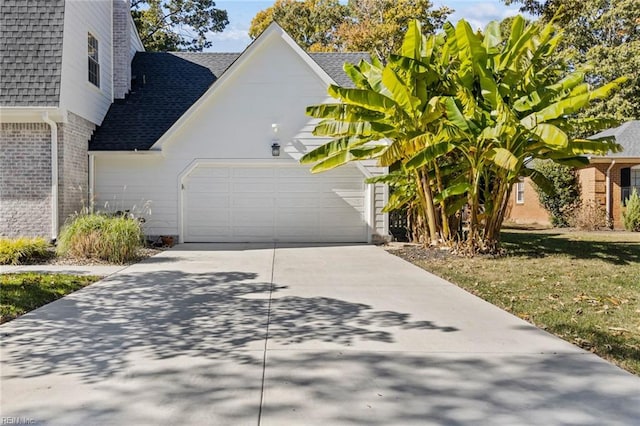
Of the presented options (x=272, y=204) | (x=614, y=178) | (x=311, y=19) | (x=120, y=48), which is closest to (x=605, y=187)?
(x=614, y=178)

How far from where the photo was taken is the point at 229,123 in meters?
13.0

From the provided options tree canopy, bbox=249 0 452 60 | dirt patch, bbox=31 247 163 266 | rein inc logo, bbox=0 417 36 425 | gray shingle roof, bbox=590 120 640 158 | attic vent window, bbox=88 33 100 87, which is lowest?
rein inc logo, bbox=0 417 36 425

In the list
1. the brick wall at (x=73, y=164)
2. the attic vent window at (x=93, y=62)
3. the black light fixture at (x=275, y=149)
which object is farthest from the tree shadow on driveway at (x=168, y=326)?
the attic vent window at (x=93, y=62)

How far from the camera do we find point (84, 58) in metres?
12.2

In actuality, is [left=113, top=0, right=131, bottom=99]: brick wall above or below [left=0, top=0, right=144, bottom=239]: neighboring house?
above

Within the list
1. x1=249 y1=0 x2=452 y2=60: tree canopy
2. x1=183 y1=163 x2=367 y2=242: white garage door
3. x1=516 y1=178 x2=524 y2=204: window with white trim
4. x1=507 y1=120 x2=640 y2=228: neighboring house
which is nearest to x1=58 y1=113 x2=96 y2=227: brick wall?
x1=183 y1=163 x2=367 y2=242: white garage door

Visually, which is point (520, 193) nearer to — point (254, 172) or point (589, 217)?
point (589, 217)

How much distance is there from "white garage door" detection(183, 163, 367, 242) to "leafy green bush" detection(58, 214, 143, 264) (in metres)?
3.48

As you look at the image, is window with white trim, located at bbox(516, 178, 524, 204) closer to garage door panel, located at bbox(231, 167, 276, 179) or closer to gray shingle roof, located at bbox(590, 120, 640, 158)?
gray shingle roof, located at bbox(590, 120, 640, 158)

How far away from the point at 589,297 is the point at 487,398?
158 inches

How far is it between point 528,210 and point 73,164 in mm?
19393

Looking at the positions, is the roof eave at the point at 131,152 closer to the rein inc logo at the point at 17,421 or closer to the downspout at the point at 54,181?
the downspout at the point at 54,181

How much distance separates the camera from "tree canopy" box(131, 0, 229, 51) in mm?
27422

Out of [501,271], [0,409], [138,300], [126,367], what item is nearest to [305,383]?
[126,367]
